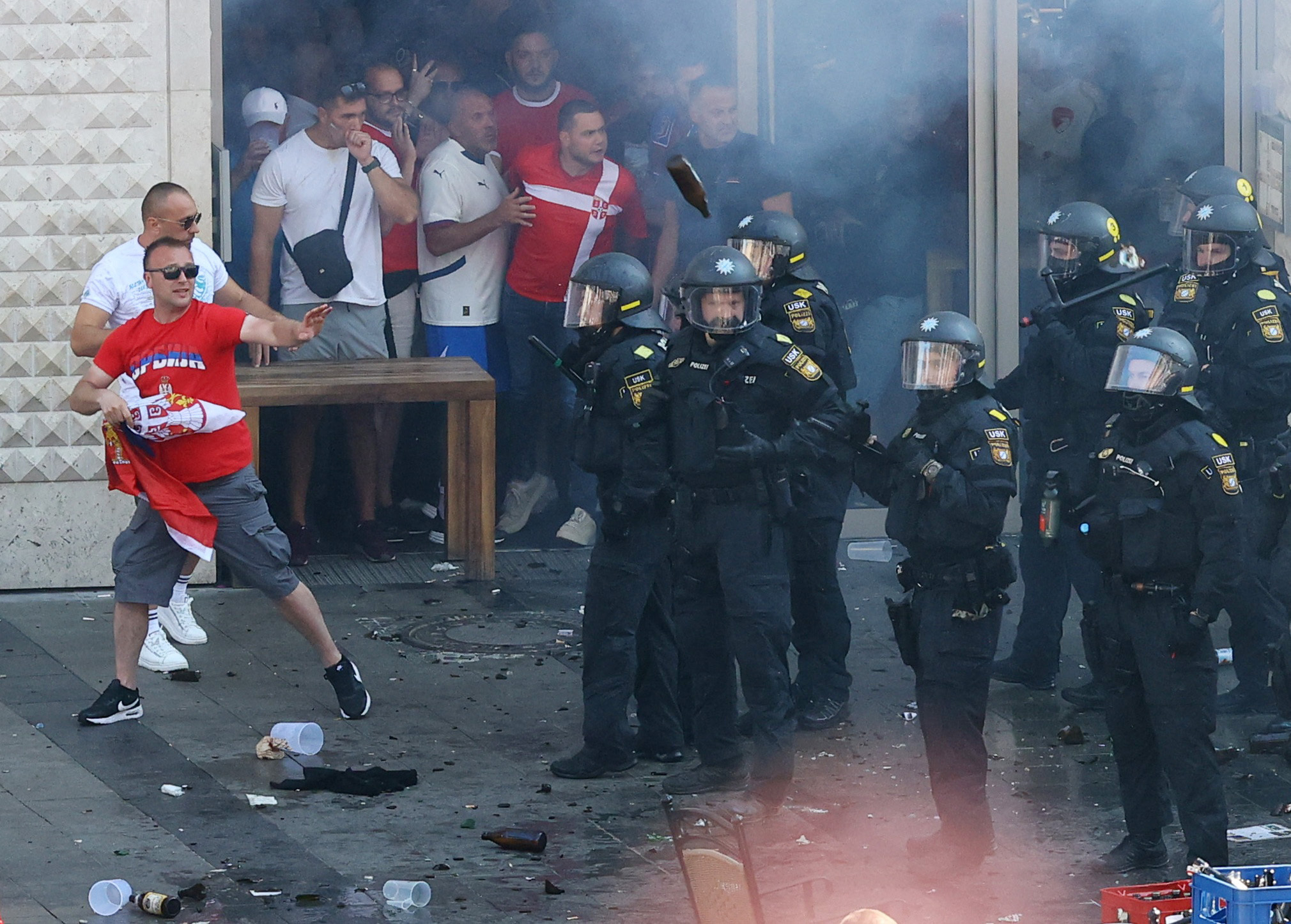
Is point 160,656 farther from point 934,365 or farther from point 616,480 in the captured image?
point 934,365

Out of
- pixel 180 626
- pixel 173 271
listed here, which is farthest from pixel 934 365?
pixel 180 626

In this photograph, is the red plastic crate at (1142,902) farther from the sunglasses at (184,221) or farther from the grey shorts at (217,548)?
the sunglasses at (184,221)

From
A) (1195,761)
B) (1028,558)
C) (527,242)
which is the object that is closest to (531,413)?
(527,242)

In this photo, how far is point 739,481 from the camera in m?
6.20

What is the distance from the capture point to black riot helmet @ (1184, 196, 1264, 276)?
287 inches

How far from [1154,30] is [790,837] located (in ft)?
18.3

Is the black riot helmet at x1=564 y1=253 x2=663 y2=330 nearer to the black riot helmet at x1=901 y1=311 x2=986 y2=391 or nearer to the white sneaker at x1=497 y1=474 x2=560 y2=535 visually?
the black riot helmet at x1=901 y1=311 x2=986 y2=391

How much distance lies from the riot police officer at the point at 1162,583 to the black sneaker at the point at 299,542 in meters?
4.55

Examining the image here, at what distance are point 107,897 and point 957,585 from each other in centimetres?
248

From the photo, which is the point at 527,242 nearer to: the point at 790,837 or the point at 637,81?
the point at 637,81

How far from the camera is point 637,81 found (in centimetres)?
1004

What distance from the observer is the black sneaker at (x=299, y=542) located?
930cm

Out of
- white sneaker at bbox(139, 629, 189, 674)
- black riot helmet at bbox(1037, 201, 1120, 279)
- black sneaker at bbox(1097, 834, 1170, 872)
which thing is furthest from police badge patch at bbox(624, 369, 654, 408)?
white sneaker at bbox(139, 629, 189, 674)

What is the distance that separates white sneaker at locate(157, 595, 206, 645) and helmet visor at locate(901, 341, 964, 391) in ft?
11.2
